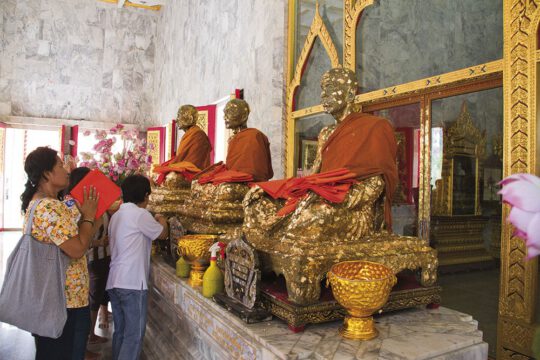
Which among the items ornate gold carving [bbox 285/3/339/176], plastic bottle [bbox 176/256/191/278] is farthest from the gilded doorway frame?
plastic bottle [bbox 176/256/191/278]

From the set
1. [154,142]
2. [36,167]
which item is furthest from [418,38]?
[154,142]

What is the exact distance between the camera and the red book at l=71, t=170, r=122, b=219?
232cm

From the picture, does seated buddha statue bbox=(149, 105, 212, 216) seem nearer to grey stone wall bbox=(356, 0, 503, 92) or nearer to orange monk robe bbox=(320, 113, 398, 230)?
grey stone wall bbox=(356, 0, 503, 92)

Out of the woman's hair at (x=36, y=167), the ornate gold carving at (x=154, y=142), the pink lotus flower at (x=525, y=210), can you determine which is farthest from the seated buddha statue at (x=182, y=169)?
A: the ornate gold carving at (x=154, y=142)

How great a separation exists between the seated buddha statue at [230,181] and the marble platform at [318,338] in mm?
652

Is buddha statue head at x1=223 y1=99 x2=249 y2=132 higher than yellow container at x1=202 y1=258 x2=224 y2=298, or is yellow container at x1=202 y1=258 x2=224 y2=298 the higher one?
buddha statue head at x1=223 y1=99 x2=249 y2=132

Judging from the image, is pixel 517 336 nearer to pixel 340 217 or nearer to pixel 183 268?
pixel 340 217

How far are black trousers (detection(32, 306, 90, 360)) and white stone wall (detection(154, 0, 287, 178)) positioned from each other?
142 inches

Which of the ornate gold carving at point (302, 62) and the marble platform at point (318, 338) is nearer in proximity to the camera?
the marble platform at point (318, 338)

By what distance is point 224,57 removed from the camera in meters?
7.65

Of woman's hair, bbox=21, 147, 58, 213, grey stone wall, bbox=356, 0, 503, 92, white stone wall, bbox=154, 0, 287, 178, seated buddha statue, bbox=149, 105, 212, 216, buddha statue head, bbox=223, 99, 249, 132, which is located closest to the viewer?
woman's hair, bbox=21, 147, 58, 213

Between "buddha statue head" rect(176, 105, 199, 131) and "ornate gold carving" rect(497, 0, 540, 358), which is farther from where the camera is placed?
"buddha statue head" rect(176, 105, 199, 131)

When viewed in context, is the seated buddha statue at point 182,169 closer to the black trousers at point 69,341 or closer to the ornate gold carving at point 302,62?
the ornate gold carving at point 302,62

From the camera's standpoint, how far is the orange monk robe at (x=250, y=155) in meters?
3.68
